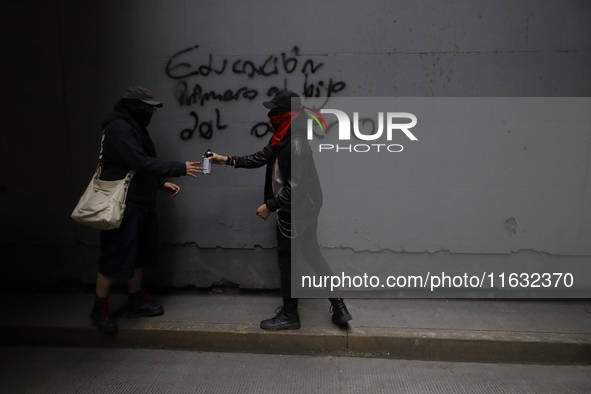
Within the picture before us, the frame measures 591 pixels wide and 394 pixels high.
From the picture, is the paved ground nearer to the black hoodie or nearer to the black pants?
the black pants

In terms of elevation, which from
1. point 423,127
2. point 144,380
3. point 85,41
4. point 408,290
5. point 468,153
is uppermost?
point 85,41

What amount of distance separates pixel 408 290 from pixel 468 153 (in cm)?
145

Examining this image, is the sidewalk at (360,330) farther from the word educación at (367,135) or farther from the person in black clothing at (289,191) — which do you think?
the word educación at (367,135)

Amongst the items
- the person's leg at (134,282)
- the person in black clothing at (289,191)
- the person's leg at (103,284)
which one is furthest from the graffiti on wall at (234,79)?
the person's leg at (103,284)

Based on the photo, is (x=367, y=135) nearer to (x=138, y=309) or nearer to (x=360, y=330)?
(x=360, y=330)

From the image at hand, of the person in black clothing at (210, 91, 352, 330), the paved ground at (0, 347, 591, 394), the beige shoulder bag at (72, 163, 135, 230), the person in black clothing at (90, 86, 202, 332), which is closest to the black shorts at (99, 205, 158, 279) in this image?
the person in black clothing at (90, 86, 202, 332)

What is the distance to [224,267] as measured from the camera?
4.06m

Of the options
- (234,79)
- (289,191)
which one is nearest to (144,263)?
(289,191)

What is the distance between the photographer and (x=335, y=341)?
3.24 meters

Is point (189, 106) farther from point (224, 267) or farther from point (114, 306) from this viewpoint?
point (114, 306)

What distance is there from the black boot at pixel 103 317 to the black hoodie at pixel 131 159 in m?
0.89

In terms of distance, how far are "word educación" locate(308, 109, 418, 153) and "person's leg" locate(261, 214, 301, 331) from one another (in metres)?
1.05

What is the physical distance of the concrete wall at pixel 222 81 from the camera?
362 centimetres

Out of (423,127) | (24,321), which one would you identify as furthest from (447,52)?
(24,321)
